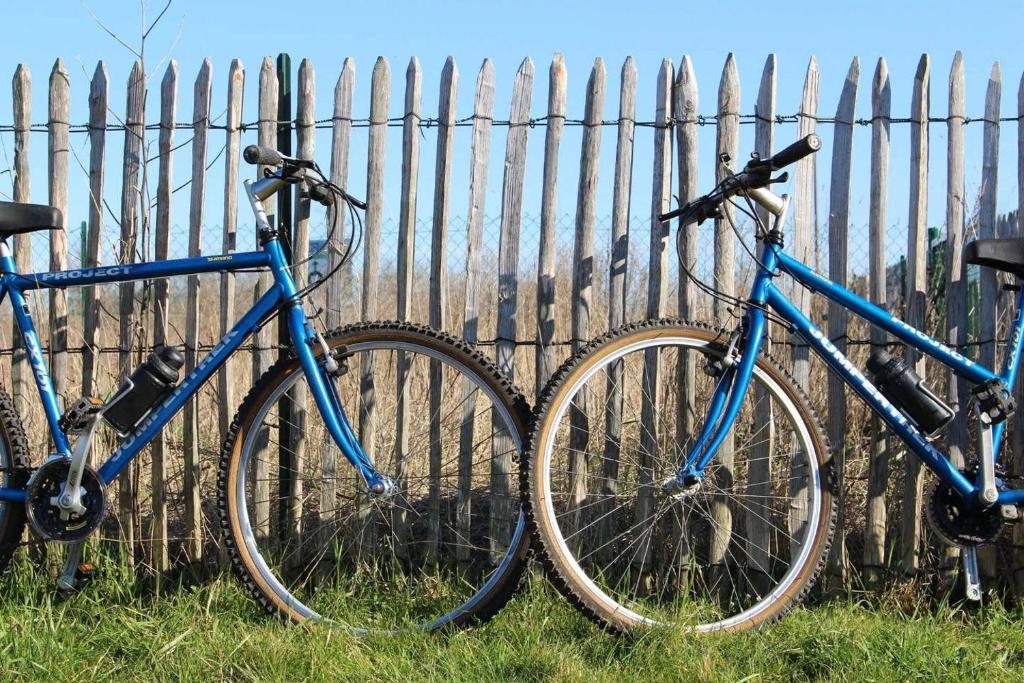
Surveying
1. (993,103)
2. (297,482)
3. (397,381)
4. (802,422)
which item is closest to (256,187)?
(397,381)

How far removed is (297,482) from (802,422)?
202 centimetres

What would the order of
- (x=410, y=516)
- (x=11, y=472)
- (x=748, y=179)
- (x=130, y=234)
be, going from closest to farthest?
1. (x=748, y=179)
2. (x=11, y=472)
3. (x=130, y=234)
4. (x=410, y=516)

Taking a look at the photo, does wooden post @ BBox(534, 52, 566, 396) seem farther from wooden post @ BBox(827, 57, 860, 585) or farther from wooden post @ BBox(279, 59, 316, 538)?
wooden post @ BBox(827, 57, 860, 585)

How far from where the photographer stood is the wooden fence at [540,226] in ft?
13.1

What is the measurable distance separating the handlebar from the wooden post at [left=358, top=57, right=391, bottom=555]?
1236 millimetres

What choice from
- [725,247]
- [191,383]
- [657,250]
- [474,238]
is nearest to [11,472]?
[191,383]

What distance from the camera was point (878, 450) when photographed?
3965mm

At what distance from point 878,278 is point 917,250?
0.18m

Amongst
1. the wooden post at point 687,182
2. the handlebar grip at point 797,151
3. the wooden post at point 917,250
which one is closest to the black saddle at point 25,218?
the wooden post at point 687,182

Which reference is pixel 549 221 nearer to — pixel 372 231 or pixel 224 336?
pixel 372 231

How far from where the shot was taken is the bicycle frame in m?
3.44

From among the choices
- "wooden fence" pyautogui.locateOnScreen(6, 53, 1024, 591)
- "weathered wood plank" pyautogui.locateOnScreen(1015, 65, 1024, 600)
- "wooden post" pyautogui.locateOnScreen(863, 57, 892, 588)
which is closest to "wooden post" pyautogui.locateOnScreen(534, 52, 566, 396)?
"wooden fence" pyautogui.locateOnScreen(6, 53, 1024, 591)

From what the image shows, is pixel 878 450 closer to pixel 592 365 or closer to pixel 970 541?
pixel 970 541

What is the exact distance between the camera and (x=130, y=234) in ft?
13.8
